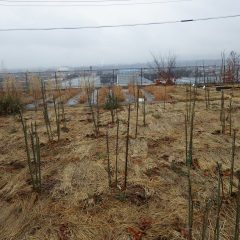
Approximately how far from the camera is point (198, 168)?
372 cm

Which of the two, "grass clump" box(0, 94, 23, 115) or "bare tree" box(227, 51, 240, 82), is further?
"bare tree" box(227, 51, 240, 82)

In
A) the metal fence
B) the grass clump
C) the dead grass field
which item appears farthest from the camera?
the metal fence

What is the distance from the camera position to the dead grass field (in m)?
2.60

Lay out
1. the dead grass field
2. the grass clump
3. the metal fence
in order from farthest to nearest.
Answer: the metal fence, the grass clump, the dead grass field

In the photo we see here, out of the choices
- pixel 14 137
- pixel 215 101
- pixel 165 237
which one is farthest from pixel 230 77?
pixel 165 237

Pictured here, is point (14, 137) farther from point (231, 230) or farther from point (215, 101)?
point (215, 101)

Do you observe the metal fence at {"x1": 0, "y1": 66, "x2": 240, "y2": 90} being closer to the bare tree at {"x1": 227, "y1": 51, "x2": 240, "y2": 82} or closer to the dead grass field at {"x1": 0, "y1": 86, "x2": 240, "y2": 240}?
the bare tree at {"x1": 227, "y1": 51, "x2": 240, "y2": 82}

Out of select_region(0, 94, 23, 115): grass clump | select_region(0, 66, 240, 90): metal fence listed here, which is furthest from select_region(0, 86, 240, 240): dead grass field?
select_region(0, 66, 240, 90): metal fence

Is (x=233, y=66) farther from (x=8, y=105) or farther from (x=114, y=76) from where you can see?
(x=8, y=105)

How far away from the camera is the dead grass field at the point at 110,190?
2604 millimetres

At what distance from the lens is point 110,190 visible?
127 inches

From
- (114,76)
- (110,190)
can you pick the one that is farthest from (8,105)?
(114,76)

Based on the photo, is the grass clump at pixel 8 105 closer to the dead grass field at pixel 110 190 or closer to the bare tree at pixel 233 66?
the dead grass field at pixel 110 190

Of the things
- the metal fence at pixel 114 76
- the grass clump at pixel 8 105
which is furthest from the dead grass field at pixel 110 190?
the metal fence at pixel 114 76
